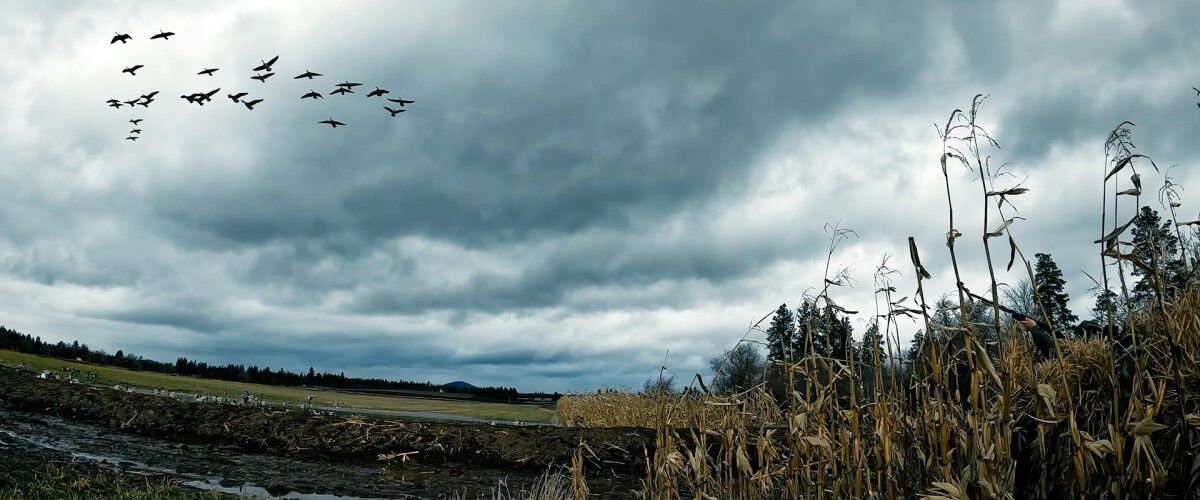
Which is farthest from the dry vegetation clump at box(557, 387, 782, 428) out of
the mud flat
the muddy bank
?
the mud flat

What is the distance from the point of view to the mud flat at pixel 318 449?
28.1ft

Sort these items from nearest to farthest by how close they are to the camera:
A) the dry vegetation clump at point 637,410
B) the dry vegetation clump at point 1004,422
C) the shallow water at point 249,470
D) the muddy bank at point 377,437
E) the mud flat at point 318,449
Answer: the dry vegetation clump at point 1004,422
the dry vegetation clump at point 637,410
the shallow water at point 249,470
the mud flat at point 318,449
the muddy bank at point 377,437

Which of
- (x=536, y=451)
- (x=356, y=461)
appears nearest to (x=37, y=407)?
(x=356, y=461)

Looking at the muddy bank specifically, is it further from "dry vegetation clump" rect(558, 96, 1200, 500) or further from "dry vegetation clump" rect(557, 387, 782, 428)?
"dry vegetation clump" rect(558, 96, 1200, 500)

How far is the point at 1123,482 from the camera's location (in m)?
2.71

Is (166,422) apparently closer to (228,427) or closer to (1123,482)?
(228,427)

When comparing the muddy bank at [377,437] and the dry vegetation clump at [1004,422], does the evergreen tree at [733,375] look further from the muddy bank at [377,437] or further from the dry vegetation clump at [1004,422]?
the muddy bank at [377,437]

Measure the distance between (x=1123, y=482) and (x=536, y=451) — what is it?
828 centimetres

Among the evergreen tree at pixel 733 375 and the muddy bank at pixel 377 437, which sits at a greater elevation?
the evergreen tree at pixel 733 375

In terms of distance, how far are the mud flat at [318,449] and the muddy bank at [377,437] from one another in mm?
18

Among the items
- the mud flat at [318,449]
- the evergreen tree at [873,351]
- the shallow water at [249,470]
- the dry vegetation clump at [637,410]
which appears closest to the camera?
the evergreen tree at [873,351]

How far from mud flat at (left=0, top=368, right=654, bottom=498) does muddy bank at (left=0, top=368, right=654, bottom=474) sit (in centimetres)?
2

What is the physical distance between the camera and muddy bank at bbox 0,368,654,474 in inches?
393

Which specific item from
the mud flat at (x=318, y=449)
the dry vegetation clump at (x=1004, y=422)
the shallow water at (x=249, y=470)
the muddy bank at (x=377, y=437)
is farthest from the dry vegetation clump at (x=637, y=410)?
the shallow water at (x=249, y=470)
